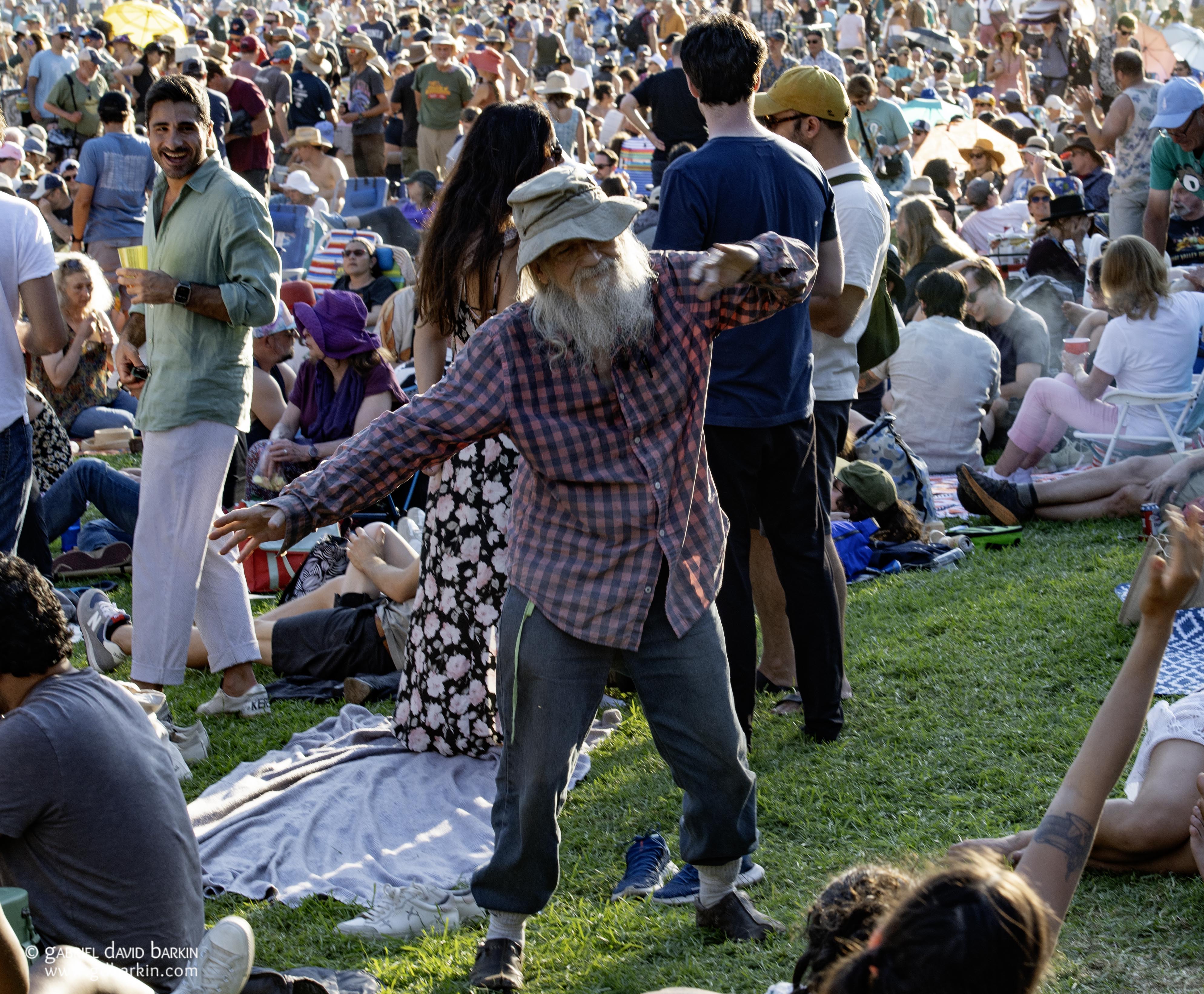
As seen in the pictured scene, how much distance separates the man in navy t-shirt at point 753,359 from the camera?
4.12 m

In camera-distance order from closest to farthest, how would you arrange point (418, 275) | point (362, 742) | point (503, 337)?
1. point (503, 337)
2. point (418, 275)
3. point (362, 742)

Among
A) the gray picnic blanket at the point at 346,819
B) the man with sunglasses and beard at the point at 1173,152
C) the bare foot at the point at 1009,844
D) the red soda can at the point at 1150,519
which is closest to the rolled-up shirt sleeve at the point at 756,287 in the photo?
the bare foot at the point at 1009,844

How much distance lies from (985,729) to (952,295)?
3.99 metres

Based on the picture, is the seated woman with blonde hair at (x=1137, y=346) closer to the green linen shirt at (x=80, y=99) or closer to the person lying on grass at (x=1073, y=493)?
the person lying on grass at (x=1073, y=493)

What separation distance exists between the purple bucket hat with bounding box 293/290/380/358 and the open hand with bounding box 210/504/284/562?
4264mm

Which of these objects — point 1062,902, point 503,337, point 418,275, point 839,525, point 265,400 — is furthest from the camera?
point 265,400

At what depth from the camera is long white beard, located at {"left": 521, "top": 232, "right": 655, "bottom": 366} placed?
2.92 meters

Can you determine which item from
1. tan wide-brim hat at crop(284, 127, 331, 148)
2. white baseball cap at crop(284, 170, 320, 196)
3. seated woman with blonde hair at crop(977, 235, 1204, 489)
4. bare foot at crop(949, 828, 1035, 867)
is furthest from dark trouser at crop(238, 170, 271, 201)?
bare foot at crop(949, 828, 1035, 867)

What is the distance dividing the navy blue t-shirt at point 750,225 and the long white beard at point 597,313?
1.14 meters

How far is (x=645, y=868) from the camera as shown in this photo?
Answer: 3787 mm

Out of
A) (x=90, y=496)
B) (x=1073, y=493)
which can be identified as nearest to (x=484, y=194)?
(x=90, y=496)

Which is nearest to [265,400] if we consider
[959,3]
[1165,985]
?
[1165,985]

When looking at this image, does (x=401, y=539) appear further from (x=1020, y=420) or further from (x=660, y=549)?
(x=1020, y=420)

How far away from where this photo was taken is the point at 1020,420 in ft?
26.1
